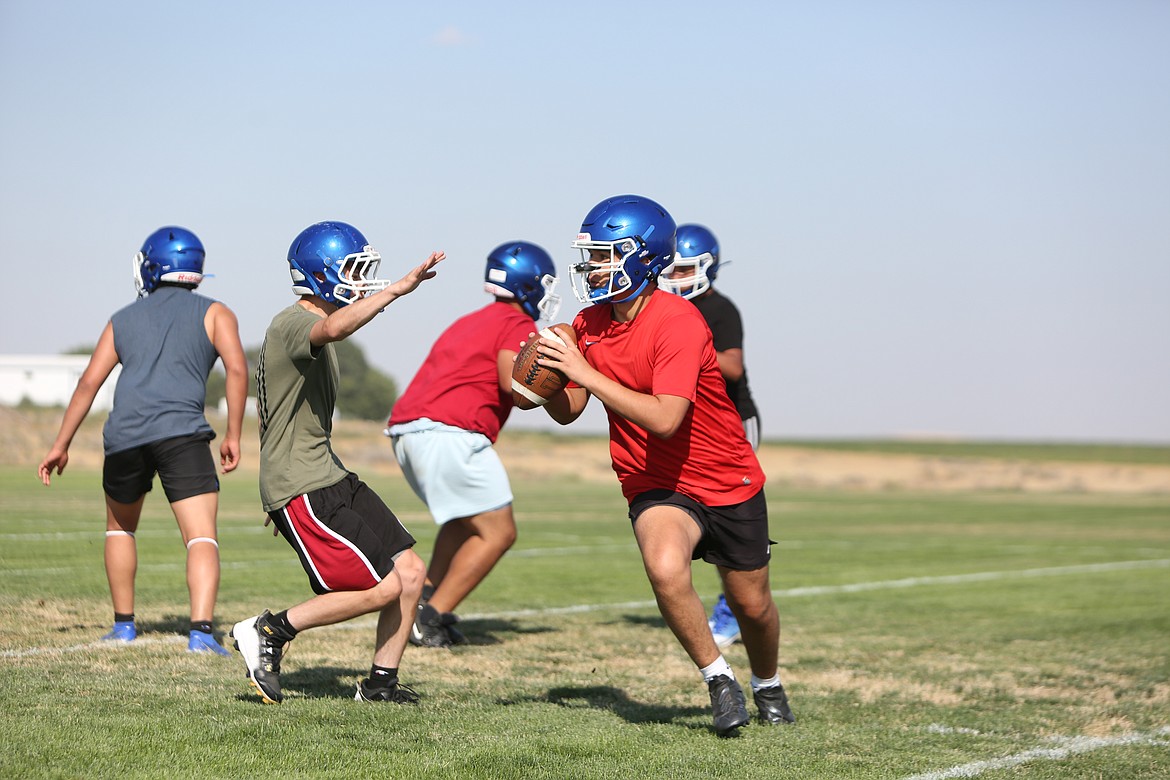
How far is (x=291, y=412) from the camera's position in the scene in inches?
238

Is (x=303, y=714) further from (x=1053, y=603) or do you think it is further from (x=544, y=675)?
(x=1053, y=603)

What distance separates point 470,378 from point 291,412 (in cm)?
247

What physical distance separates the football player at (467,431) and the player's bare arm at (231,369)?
52.6 inches

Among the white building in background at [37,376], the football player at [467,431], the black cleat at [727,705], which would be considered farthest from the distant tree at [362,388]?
the black cleat at [727,705]

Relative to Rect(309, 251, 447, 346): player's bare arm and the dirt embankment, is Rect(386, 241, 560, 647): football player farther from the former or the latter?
the dirt embankment

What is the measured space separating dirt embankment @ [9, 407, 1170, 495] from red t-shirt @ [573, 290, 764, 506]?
97.7ft

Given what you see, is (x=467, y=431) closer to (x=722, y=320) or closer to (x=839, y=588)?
(x=722, y=320)

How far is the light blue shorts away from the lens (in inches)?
325

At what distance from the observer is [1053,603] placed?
40.6ft

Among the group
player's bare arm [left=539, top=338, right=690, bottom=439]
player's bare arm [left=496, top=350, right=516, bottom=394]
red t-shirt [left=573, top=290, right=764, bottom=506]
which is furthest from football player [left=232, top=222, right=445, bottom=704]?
player's bare arm [left=496, top=350, right=516, bottom=394]

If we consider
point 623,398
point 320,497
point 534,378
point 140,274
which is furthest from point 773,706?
point 140,274

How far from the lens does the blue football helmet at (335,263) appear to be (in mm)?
6062

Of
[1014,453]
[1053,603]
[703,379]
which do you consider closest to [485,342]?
[703,379]

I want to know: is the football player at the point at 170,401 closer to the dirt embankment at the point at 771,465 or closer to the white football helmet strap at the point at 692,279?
the white football helmet strap at the point at 692,279
